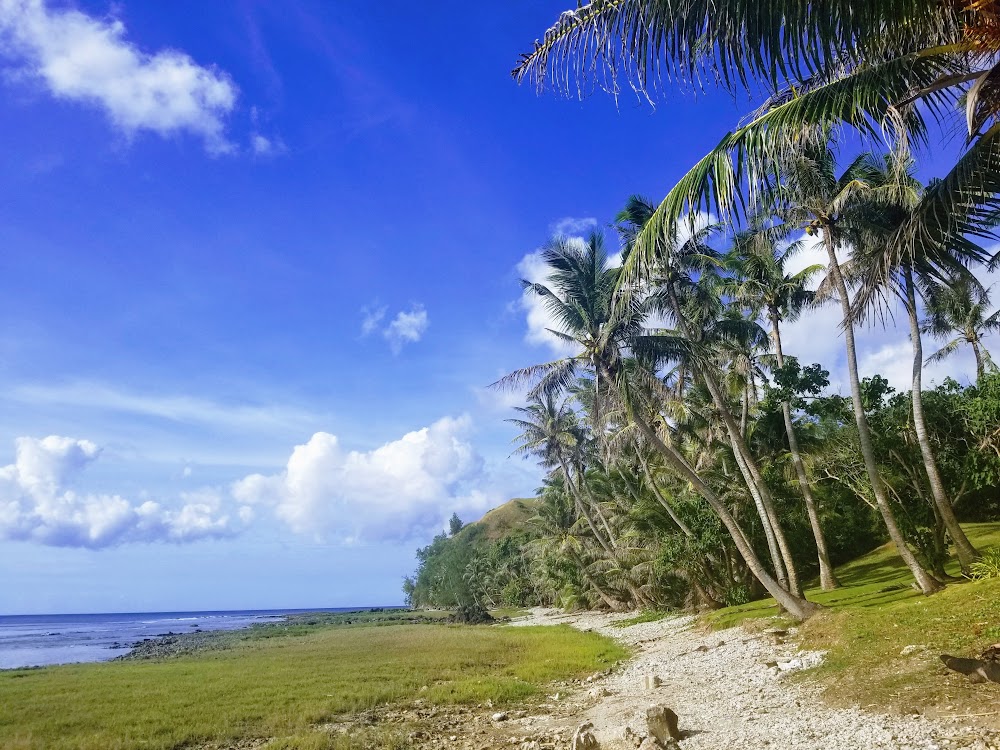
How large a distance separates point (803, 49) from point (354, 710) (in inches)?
541

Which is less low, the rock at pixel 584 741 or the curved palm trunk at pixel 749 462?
the curved palm trunk at pixel 749 462

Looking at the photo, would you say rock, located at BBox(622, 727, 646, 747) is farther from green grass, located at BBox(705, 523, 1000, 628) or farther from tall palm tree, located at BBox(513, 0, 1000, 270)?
green grass, located at BBox(705, 523, 1000, 628)

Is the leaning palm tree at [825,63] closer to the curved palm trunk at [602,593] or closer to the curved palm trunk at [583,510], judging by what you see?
the curved palm trunk at [583,510]

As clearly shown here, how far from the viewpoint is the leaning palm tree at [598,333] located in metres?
17.5

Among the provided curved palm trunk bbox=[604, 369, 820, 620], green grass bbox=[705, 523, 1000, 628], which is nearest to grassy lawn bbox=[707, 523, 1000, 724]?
green grass bbox=[705, 523, 1000, 628]

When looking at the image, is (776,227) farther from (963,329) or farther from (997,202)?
(963,329)

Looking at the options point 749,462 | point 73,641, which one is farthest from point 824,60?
point 73,641

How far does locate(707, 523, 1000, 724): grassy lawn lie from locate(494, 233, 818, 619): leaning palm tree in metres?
3.86

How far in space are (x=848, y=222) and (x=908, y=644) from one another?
10.1m

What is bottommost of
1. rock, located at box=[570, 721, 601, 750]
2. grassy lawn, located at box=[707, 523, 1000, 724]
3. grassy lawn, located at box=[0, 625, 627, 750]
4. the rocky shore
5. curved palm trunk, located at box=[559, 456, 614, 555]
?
the rocky shore

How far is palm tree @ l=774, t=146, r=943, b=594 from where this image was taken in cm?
1474

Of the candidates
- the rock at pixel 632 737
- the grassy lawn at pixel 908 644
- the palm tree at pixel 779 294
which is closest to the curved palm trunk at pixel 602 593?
the palm tree at pixel 779 294

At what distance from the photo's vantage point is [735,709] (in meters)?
9.70

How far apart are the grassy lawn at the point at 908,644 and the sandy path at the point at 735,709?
1.35 ft
